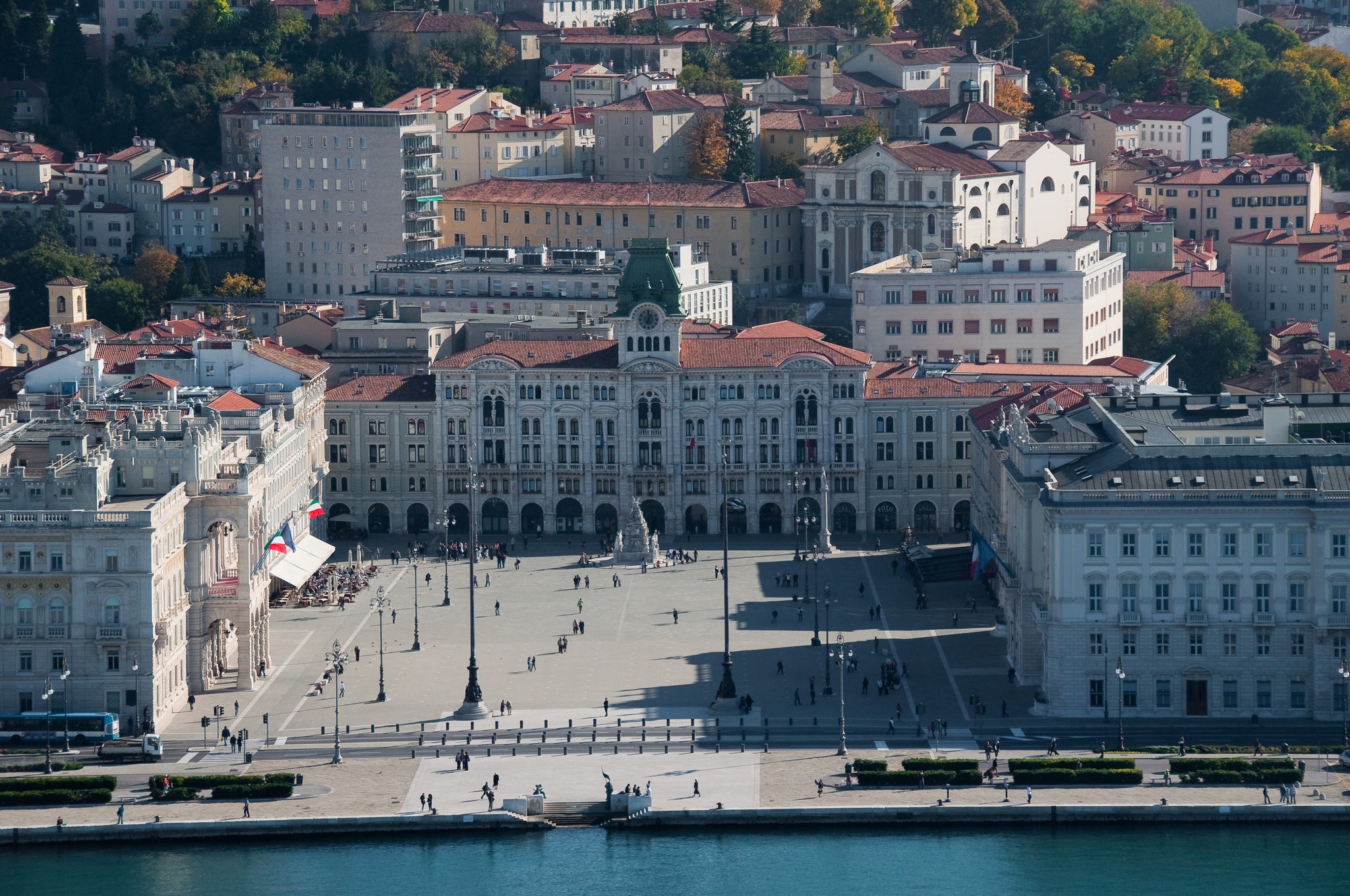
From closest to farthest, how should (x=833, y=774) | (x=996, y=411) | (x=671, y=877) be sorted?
(x=671, y=877)
(x=833, y=774)
(x=996, y=411)

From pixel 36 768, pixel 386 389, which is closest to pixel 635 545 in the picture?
pixel 386 389

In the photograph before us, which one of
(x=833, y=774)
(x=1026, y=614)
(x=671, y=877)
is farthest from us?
(x=1026, y=614)

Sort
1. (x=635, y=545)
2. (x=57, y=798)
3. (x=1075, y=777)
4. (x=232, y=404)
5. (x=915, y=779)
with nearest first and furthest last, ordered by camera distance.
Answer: (x=57, y=798), (x=1075, y=777), (x=915, y=779), (x=232, y=404), (x=635, y=545)

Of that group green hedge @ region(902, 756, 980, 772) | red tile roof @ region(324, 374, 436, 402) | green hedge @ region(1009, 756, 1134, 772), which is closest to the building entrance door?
green hedge @ region(1009, 756, 1134, 772)

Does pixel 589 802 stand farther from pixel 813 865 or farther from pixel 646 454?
pixel 646 454

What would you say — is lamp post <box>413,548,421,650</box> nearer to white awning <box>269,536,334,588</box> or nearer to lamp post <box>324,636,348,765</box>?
lamp post <box>324,636,348,765</box>

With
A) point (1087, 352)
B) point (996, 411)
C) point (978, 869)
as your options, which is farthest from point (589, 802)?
point (1087, 352)

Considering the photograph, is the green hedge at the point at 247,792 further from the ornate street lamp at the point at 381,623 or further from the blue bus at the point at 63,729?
the ornate street lamp at the point at 381,623

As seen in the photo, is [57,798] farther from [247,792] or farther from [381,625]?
[381,625]

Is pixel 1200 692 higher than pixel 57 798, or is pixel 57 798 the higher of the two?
pixel 1200 692
